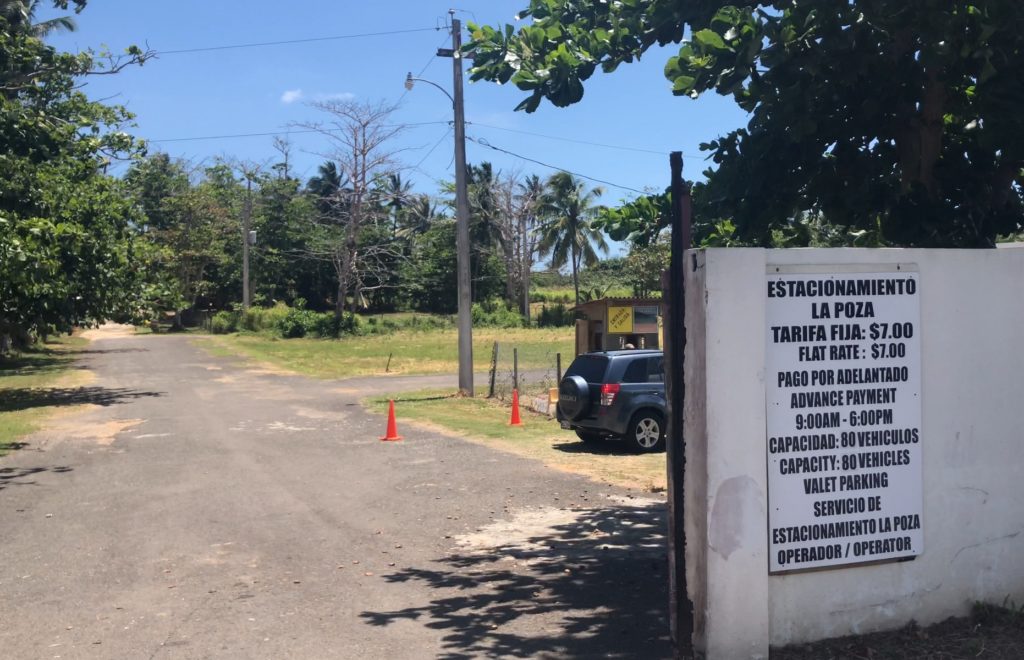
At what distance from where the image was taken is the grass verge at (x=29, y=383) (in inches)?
693

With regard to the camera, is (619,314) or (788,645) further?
(619,314)

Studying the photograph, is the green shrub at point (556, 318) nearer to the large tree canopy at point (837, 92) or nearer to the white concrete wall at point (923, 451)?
the large tree canopy at point (837, 92)

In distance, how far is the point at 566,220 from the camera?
66250 millimetres

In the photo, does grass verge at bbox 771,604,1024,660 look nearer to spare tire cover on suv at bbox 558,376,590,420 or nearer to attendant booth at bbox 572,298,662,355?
spare tire cover on suv at bbox 558,376,590,420

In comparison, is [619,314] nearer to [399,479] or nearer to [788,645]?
[399,479]

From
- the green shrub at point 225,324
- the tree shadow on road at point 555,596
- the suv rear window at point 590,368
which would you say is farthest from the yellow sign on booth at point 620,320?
the green shrub at point 225,324

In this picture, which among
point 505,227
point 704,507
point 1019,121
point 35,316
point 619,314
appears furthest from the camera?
point 505,227

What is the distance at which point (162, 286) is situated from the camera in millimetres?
27328

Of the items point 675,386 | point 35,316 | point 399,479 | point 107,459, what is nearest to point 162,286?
point 35,316

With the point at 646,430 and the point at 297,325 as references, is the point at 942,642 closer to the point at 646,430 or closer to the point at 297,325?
the point at 646,430

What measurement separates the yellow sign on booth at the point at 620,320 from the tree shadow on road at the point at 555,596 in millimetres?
9763

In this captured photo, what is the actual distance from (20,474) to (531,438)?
7.54m

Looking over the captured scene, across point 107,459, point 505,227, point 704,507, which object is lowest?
point 107,459

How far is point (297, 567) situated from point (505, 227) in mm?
61554
